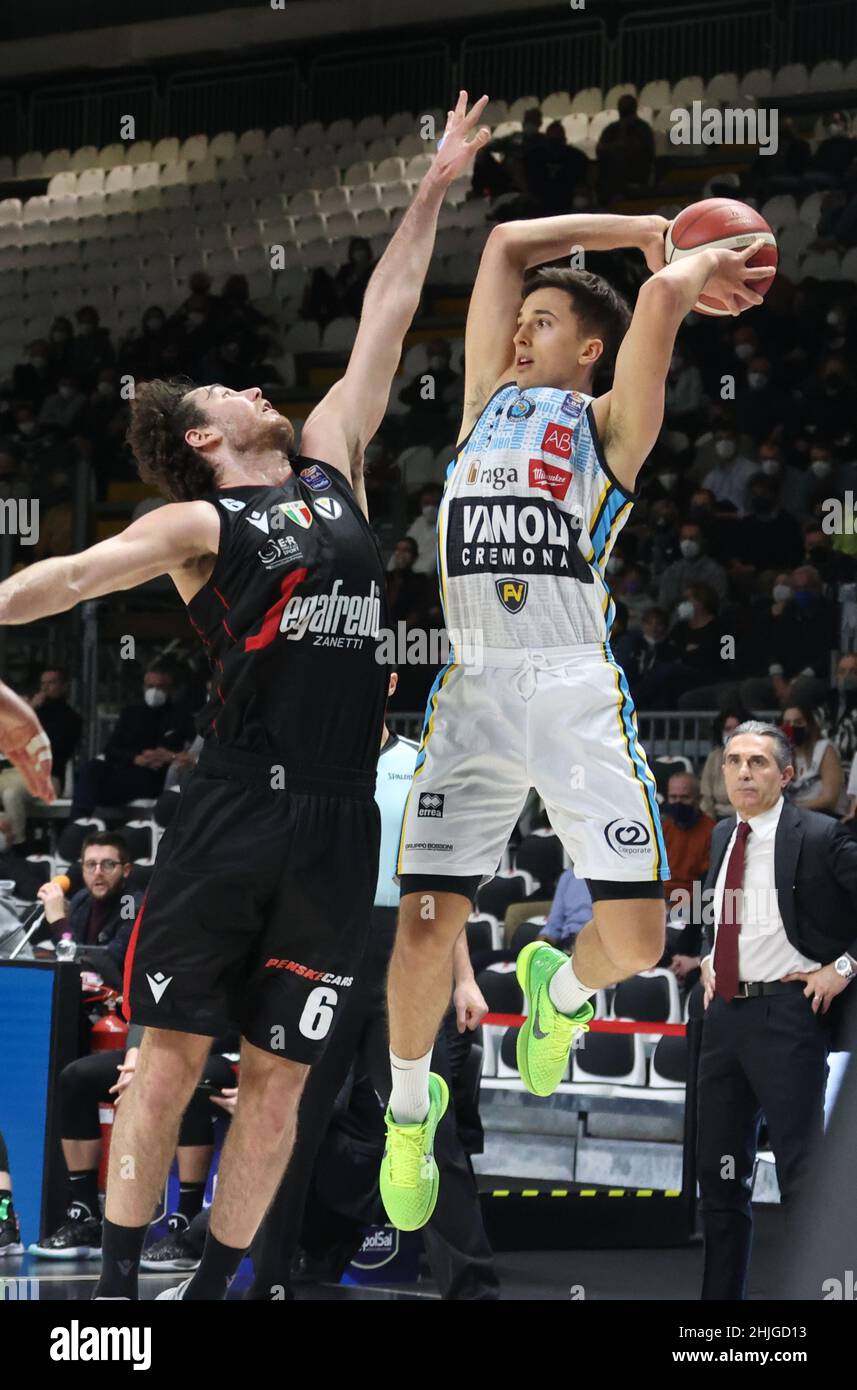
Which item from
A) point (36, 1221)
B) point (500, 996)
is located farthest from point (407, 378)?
point (36, 1221)

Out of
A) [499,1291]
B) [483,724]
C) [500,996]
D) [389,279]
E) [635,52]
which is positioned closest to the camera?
[483,724]

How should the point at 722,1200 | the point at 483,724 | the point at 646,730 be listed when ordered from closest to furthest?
the point at 483,724 < the point at 722,1200 < the point at 646,730

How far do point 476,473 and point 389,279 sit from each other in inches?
25.3

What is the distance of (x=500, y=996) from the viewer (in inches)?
349

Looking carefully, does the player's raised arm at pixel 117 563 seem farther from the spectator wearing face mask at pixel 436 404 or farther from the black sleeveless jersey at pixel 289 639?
the spectator wearing face mask at pixel 436 404

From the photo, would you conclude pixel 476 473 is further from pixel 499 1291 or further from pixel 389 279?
pixel 499 1291

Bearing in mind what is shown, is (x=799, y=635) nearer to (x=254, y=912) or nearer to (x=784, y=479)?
(x=784, y=479)

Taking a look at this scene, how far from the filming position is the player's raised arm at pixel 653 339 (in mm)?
4074

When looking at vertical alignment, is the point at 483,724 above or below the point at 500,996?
above

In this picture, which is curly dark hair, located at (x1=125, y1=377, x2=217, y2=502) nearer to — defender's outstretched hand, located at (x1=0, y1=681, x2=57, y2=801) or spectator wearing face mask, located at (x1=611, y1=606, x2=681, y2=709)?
defender's outstretched hand, located at (x1=0, y1=681, x2=57, y2=801)

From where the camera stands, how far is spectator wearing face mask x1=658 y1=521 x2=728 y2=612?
11.3 m

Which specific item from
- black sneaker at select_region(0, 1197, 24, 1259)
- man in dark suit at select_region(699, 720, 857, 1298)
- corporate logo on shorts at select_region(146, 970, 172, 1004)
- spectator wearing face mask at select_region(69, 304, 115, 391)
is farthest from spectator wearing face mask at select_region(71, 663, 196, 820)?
corporate logo on shorts at select_region(146, 970, 172, 1004)

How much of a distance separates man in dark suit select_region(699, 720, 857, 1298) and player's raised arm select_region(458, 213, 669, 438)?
6.56 ft
